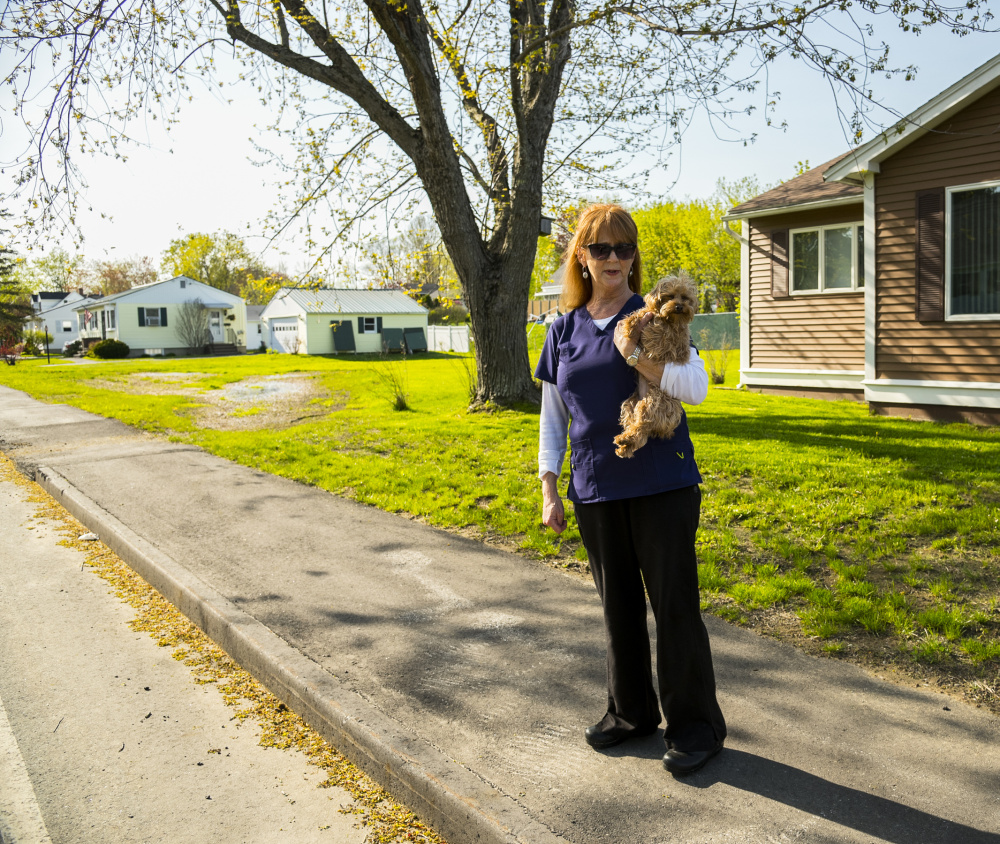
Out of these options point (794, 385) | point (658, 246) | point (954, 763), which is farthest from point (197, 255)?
point (954, 763)

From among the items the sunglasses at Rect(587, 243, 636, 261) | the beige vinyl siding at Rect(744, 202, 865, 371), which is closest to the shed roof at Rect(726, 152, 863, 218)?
the beige vinyl siding at Rect(744, 202, 865, 371)

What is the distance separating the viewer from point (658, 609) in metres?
3.13

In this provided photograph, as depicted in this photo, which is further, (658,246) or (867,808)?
(658,246)

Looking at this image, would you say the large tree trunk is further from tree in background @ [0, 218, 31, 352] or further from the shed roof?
tree in background @ [0, 218, 31, 352]

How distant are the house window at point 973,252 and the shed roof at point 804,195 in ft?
9.27

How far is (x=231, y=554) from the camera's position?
6574mm

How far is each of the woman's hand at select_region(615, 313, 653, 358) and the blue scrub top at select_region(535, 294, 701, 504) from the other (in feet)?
0.27

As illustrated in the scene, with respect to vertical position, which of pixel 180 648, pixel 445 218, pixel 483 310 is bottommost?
pixel 180 648

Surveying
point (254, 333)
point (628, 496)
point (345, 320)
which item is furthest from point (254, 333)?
point (628, 496)

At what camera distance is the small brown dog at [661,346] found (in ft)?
9.48

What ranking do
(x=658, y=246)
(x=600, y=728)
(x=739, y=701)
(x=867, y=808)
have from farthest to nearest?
(x=658, y=246)
(x=739, y=701)
(x=600, y=728)
(x=867, y=808)

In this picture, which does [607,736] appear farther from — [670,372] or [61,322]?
[61,322]

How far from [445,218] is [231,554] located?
22.9 feet

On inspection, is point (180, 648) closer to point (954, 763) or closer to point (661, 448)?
point (661, 448)
